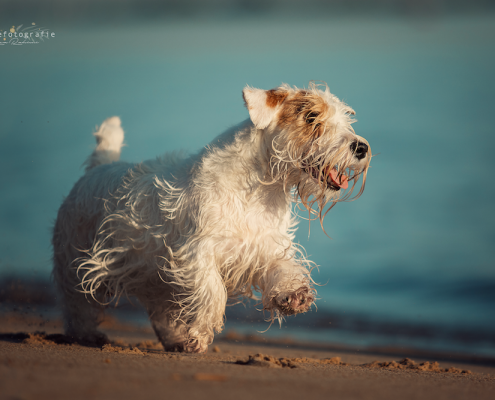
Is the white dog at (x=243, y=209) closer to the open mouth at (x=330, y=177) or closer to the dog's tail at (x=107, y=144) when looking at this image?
the open mouth at (x=330, y=177)

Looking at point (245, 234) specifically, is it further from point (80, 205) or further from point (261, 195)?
point (80, 205)

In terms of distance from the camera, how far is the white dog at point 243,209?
436 centimetres

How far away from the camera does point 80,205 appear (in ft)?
18.5

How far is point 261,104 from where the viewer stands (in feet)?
14.4

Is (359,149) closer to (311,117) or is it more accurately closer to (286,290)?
(311,117)

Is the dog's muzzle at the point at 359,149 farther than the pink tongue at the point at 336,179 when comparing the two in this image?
No

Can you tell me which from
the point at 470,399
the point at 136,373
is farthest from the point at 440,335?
the point at 136,373

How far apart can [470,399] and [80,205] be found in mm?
4473

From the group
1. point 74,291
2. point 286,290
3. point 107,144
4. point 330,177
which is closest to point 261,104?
point 330,177

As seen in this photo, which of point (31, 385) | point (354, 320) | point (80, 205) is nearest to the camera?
point (31, 385)

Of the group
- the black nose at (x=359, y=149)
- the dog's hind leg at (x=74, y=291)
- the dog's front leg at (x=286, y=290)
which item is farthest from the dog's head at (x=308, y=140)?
the dog's hind leg at (x=74, y=291)

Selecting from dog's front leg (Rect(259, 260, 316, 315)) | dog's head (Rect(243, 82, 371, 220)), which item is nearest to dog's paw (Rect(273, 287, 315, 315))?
dog's front leg (Rect(259, 260, 316, 315))

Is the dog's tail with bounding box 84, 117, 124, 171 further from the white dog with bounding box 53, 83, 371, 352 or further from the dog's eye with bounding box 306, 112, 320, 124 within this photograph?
the dog's eye with bounding box 306, 112, 320, 124

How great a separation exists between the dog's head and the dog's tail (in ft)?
8.68
